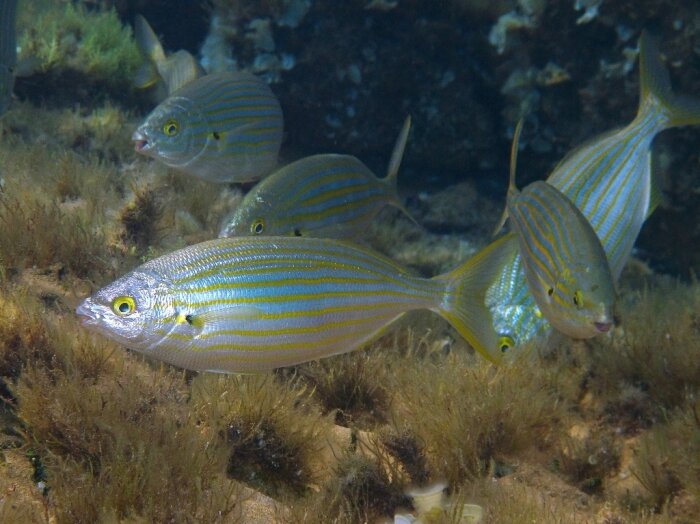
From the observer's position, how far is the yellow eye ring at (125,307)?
2.23 metres

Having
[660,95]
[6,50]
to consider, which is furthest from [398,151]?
[6,50]

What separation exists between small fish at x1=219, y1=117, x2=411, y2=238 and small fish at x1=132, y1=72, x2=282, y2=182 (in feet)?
2.38

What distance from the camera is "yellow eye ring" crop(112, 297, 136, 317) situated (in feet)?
7.31

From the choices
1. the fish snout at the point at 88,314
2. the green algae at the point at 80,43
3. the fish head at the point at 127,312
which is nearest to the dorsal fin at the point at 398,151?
the fish head at the point at 127,312

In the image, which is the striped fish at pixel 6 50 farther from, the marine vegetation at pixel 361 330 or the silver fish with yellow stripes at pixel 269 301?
the silver fish with yellow stripes at pixel 269 301

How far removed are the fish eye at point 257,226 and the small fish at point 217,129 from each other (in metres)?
1.00

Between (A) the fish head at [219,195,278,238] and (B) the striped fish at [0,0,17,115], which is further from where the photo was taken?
(B) the striped fish at [0,0,17,115]

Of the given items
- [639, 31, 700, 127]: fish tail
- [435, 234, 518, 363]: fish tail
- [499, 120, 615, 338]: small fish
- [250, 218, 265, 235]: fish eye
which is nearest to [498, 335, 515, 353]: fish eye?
[499, 120, 615, 338]: small fish

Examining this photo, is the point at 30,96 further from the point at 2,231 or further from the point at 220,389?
the point at 220,389

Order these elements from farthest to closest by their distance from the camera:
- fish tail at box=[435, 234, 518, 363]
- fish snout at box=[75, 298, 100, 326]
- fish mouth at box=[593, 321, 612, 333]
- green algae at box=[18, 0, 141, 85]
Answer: green algae at box=[18, 0, 141, 85] → fish tail at box=[435, 234, 518, 363] → fish mouth at box=[593, 321, 612, 333] → fish snout at box=[75, 298, 100, 326]

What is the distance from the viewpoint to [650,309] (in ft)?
17.4

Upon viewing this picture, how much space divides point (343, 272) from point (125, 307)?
0.98 meters

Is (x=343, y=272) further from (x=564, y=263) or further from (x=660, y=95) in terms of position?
(x=660, y=95)

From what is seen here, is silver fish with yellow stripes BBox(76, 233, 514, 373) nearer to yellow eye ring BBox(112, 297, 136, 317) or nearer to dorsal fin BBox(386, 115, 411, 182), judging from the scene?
yellow eye ring BBox(112, 297, 136, 317)
